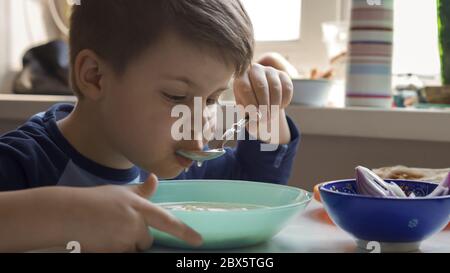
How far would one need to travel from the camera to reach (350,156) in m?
1.20

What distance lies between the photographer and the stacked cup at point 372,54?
1.16 meters

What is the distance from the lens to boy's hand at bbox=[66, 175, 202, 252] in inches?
17.6

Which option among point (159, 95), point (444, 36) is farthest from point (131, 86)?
point (444, 36)

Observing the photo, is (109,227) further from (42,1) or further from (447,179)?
(42,1)

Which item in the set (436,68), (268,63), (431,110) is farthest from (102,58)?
(436,68)

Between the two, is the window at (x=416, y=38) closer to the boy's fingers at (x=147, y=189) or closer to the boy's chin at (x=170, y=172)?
the boy's chin at (x=170, y=172)

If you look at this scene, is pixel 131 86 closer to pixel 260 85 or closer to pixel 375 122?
pixel 260 85

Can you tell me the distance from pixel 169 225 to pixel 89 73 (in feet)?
1.19

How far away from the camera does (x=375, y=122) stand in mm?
1113

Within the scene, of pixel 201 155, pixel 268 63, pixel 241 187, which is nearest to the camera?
pixel 241 187

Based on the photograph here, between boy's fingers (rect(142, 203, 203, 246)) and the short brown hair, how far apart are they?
0.94 feet

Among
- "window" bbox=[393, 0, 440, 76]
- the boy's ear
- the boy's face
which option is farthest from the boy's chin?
"window" bbox=[393, 0, 440, 76]

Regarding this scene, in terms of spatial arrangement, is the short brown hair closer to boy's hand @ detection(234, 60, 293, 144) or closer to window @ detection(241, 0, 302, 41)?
boy's hand @ detection(234, 60, 293, 144)

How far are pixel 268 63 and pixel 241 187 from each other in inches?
25.5
